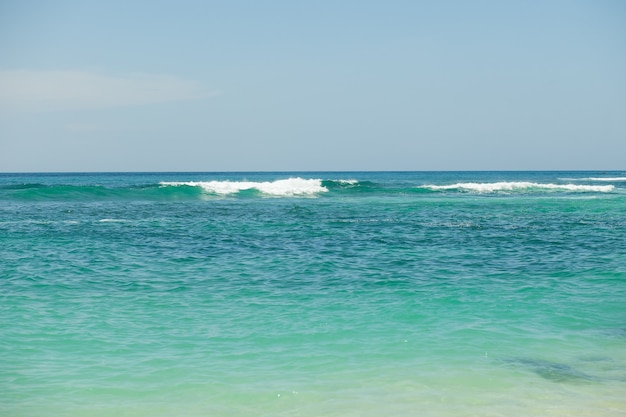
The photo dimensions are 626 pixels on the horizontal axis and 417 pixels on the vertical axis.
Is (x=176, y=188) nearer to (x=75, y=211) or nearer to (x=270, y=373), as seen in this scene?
(x=75, y=211)

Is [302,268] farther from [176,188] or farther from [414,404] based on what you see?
[176,188]

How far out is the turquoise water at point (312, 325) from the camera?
19.8 ft

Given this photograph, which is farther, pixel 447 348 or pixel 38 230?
pixel 38 230

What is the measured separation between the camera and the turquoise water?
604 centimetres

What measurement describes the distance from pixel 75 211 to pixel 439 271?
19.9 meters

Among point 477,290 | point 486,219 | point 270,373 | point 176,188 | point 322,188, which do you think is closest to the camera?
point 270,373

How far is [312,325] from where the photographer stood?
331 inches

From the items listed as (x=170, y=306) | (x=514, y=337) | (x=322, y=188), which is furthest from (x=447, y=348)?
(x=322, y=188)

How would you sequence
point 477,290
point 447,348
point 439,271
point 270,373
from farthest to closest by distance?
point 439,271 → point 477,290 → point 447,348 → point 270,373

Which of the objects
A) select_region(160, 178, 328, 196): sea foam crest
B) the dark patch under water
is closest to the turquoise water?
the dark patch under water

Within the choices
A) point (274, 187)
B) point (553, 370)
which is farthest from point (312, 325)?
point (274, 187)

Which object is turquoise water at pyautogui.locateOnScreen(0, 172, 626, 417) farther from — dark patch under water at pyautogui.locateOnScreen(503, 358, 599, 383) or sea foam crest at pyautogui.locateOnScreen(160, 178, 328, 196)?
sea foam crest at pyautogui.locateOnScreen(160, 178, 328, 196)

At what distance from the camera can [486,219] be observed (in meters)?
23.2

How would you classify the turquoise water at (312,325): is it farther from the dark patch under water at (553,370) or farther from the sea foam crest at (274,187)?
the sea foam crest at (274,187)
